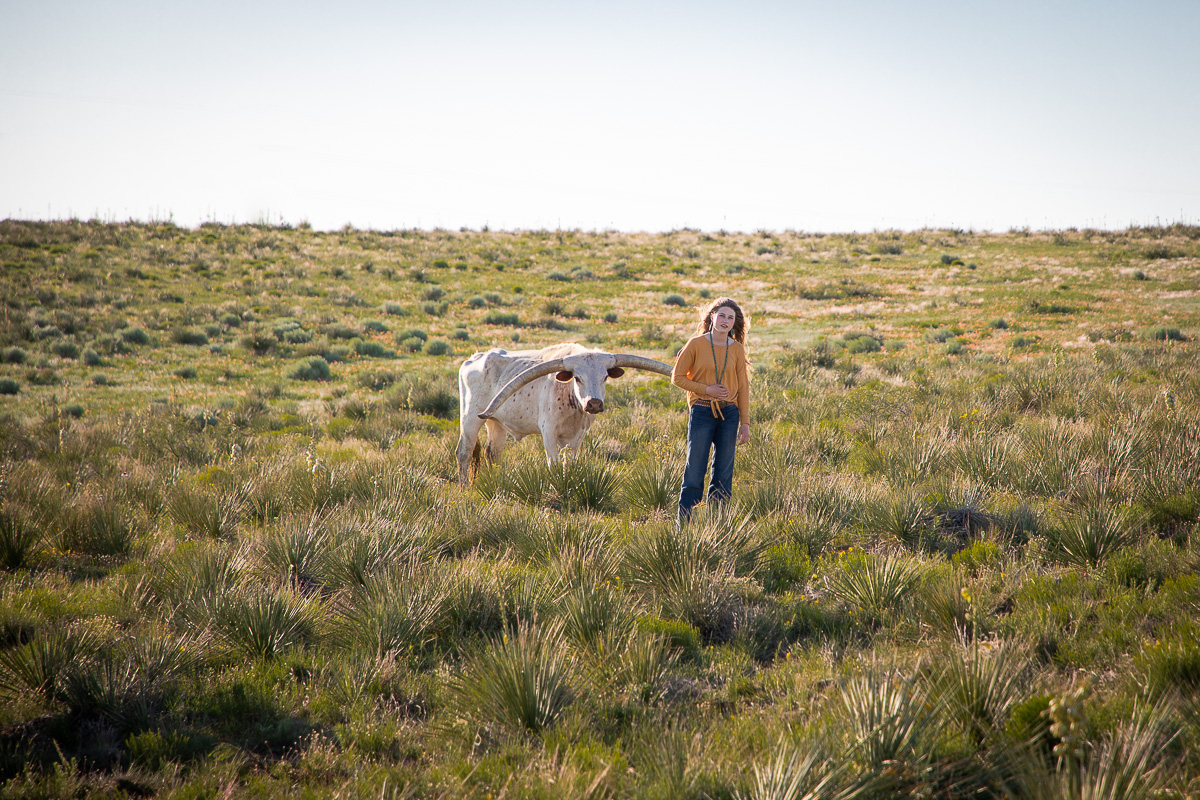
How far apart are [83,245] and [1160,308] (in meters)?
47.7

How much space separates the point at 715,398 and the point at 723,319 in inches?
29.3

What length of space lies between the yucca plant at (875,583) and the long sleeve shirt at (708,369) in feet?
6.03

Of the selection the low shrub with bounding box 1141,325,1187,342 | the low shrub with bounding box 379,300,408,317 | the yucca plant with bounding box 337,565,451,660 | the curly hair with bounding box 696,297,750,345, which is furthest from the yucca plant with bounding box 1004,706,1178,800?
the low shrub with bounding box 379,300,408,317

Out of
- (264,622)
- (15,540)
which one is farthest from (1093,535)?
(15,540)

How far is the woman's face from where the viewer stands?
20.0ft

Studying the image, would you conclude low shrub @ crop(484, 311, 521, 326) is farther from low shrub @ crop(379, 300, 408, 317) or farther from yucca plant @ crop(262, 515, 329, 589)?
yucca plant @ crop(262, 515, 329, 589)

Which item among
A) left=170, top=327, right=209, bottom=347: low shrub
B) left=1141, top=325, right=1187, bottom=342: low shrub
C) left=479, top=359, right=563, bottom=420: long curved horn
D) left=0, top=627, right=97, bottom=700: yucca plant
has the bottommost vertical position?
left=0, top=627, right=97, bottom=700: yucca plant

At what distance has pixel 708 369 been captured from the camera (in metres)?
6.17

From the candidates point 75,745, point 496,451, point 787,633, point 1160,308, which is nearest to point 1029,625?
point 787,633

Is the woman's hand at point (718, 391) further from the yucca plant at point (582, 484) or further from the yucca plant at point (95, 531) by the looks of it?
the yucca plant at point (95, 531)

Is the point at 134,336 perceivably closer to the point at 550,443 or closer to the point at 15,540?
the point at 15,540

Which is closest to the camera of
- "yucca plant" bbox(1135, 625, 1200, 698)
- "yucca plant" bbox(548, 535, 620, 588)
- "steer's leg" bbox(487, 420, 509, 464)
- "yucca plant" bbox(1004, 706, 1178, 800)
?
"yucca plant" bbox(1004, 706, 1178, 800)

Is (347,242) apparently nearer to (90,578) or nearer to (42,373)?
(42,373)

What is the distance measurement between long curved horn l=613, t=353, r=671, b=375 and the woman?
1.16 meters
